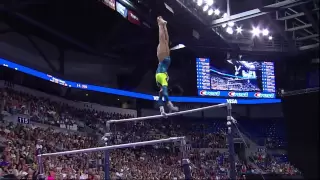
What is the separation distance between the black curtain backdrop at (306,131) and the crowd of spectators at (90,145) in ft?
21.3


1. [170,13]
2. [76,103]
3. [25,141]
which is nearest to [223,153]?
[76,103]

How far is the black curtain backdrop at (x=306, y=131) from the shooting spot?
4500mm

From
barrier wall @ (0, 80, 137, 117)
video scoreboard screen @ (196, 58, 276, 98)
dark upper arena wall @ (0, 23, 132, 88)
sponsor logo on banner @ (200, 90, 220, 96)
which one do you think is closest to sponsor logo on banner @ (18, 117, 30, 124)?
barrier wall @ (0, 80, 137, 117)

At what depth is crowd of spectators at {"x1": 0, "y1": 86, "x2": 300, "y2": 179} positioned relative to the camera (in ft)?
46.5

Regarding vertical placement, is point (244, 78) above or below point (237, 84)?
above

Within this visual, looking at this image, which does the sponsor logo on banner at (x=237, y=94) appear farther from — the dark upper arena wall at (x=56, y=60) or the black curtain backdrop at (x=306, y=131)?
the black curtain backdrop at (x=306, y=131)

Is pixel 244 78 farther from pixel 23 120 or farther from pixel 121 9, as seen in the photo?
pixel 23 120

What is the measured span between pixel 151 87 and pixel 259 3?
39.7 feet

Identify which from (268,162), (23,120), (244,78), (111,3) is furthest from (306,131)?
(268,162)

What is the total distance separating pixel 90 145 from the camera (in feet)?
65.0

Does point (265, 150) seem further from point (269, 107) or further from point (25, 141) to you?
point (25, 141)

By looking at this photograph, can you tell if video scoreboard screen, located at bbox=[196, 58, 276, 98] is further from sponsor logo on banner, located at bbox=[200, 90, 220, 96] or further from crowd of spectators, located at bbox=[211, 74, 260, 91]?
sponsor logo on banner, located at bbox=[200, 90, 220, 96]

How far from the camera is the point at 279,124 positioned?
32625 mm

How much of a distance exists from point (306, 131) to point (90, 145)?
15.3 meters
